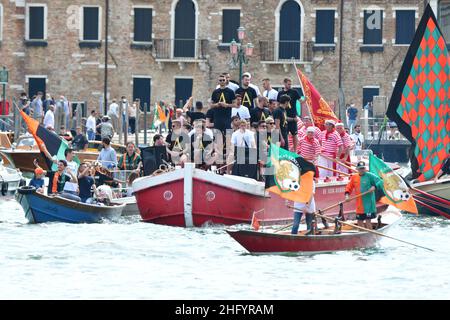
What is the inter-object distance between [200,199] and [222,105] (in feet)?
6.56

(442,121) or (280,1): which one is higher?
(280,1)

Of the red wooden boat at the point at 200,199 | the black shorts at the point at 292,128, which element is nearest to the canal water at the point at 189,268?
the red wooden boat at the point at 200,199

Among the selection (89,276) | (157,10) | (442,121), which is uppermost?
(157,10)

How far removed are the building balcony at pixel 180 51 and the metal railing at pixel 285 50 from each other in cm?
226

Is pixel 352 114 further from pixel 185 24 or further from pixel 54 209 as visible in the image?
pixel 54 209

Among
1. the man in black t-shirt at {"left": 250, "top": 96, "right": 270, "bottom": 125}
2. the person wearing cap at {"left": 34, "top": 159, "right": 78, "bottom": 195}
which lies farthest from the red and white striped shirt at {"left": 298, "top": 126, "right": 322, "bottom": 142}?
the person wearing cap at {"left": 34, "top": 159, "right": 78, "bottom": 195}

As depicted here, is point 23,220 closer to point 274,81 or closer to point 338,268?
point 338,268

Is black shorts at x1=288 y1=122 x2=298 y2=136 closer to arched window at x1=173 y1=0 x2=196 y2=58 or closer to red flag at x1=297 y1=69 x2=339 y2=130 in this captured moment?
red flag at x1=297 y1=69 x2=339 y2=130

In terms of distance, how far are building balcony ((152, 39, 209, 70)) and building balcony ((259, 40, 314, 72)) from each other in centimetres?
227

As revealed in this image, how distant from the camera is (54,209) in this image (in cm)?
2970

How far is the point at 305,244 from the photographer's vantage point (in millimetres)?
24859

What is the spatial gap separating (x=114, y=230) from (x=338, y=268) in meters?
6.46

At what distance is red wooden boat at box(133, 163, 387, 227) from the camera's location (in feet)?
95.4
